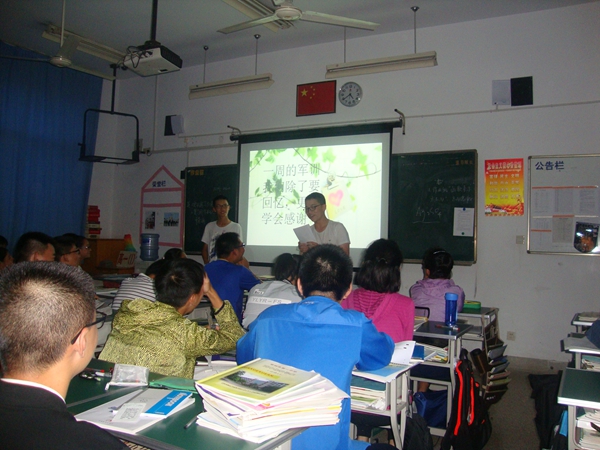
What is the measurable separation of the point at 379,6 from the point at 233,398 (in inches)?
170

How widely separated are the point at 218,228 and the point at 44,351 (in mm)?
4334

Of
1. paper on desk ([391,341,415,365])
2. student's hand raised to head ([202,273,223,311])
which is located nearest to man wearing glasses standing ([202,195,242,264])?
student's hand raised to head ([202,273,223,311])

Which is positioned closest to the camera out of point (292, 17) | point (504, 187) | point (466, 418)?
point (466, 418)

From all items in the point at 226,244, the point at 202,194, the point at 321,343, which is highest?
the point at 202,194

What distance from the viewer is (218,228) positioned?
517cm

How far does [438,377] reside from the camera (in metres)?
2.91

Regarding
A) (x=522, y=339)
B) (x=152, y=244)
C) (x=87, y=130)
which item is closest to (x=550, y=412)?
(x=522, y=339)

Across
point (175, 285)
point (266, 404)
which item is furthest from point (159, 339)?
point (266, 404)

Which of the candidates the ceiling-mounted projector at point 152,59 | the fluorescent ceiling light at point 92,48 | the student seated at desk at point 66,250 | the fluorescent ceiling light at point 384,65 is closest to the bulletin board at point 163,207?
the fluorescent ceiling light at point 92,48

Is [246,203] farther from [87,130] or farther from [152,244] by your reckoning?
[87,130]

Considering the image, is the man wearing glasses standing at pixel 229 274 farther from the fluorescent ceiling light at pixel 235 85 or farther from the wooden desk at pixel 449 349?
the fluorescent ceiling light at pixel 235 85

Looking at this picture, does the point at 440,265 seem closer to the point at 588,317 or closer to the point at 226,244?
the point at 588,317

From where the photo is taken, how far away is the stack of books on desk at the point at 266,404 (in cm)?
105

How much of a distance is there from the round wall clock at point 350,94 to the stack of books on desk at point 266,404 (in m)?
4.38
